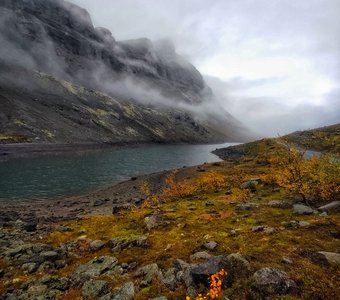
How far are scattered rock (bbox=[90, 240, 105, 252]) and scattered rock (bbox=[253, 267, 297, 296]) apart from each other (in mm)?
12249

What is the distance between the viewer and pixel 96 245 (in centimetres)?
2325

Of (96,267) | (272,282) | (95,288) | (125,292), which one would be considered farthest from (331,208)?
(95,288)

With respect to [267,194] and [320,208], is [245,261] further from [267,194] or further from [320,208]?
[267,194]

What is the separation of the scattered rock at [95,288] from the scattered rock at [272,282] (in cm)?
707

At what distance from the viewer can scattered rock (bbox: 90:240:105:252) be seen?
75.3 ft

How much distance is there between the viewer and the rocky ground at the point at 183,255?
14445mm

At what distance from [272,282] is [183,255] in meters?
6.33

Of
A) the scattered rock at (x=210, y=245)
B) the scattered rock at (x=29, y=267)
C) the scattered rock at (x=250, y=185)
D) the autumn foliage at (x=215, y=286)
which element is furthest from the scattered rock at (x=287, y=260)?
the scattered rock at (x=250, y=185)

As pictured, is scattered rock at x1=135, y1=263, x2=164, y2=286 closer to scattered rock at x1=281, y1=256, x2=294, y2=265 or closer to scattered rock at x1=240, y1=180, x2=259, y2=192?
scattered rock at x1=281, y1=256, x2=294, y2=265

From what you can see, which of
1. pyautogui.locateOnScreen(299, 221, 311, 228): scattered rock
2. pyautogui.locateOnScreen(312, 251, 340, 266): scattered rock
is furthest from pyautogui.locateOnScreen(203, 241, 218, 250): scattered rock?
pyautogui.locateOnScreen(299, 221, 311, 228): scattered rock

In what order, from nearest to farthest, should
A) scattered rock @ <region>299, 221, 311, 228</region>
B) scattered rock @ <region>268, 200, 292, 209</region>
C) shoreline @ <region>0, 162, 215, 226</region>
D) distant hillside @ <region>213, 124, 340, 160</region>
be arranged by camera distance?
scattered rock @ <region>299, 221, 311, 228</region> → scattered rock @ <region>268, 200, 292, 209</region> → shoreline @ <region>0, 162, 215, 226</region> → distant hillside @ <region>213, 124, 340, 160</region>

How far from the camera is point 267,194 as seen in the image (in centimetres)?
3722

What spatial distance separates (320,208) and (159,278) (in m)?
15.5

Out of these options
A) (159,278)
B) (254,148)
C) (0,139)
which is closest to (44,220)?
(159,278)
